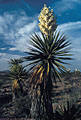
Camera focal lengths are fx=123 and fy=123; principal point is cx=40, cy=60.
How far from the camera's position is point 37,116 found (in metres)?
7.67

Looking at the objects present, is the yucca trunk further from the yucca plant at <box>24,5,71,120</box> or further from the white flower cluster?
the white flower cluster

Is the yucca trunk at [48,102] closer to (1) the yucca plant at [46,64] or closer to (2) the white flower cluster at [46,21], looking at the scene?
(1) the yucca plant at [46,64]

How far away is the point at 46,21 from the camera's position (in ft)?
33.2

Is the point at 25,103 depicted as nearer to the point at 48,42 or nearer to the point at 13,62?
the point at 13,62

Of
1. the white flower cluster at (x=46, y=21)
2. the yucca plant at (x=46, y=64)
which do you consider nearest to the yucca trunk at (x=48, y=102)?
the yucca plant at (x=46, y=64)

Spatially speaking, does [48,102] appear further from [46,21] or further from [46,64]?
[46,21]

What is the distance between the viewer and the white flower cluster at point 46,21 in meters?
10.1

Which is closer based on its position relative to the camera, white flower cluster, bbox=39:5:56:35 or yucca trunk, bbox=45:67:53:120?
yucca trunk, bbox=45:67:53:120

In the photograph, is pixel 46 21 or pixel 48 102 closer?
pixel 48 102

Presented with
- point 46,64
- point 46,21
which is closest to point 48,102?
point 46,64

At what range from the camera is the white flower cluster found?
33.0ft

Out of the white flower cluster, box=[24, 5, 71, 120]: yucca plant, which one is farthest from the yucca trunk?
the white flower cluster

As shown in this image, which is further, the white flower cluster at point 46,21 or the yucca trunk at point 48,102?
the white flower cluster at point 46,21

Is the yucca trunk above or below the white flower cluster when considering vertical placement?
below
